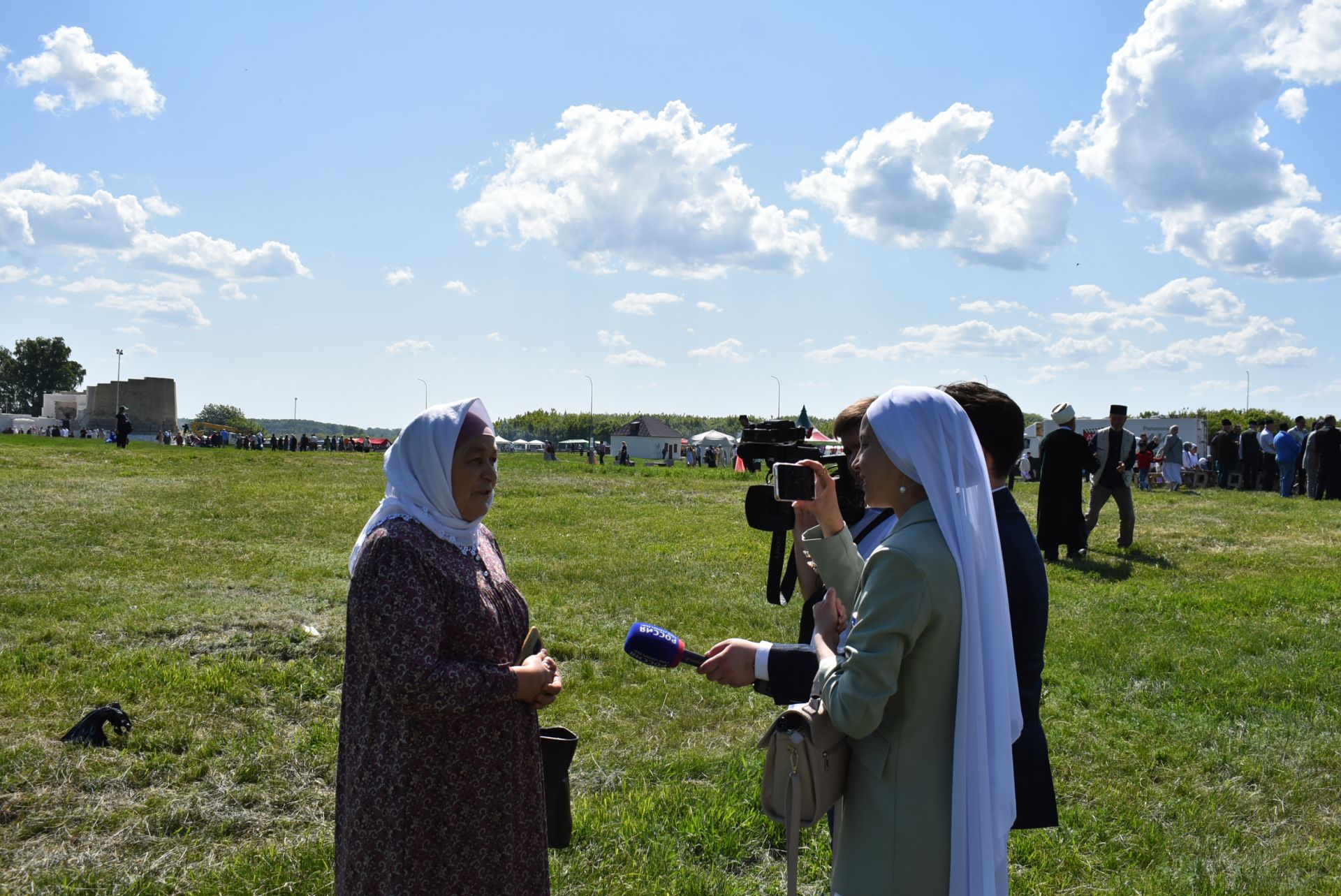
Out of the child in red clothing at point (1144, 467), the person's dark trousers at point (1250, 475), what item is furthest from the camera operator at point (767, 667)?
the person's dark trousers at point (1250, 475)

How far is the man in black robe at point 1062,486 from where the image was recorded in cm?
1140

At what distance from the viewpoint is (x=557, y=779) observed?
301 cm

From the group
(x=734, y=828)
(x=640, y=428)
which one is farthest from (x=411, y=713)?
(x=640, y=428)

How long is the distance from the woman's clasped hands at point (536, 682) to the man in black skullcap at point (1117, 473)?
11.2 metres

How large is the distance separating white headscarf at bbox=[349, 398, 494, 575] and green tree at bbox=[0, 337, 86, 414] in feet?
464

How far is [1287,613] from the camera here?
346 inches

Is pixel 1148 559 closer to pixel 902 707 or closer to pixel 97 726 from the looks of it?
pixel 902 707

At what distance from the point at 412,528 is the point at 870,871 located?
1.48m

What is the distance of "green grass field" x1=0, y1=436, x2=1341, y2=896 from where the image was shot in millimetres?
4027

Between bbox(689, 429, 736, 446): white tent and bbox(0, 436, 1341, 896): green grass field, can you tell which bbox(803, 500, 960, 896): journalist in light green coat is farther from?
bbox(689, 429, 736, 446): white tent

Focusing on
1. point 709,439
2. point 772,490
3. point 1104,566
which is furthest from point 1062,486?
point 709,439

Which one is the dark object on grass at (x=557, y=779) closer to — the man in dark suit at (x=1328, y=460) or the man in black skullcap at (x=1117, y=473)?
the man in black skullcap at (x=1117, y=473)

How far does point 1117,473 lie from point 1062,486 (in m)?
1.56

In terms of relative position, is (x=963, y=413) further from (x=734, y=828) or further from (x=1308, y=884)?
(x=1308, y=884)
